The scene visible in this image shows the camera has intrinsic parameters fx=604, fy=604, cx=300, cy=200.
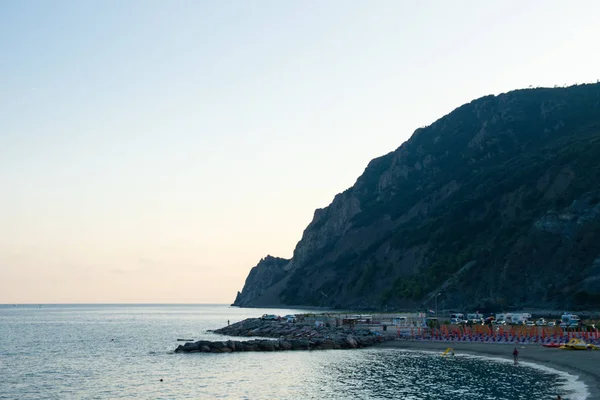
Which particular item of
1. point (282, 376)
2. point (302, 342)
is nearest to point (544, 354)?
point (282, 376)

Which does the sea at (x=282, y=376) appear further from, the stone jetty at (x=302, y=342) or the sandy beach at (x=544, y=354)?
the stone jetty at (x=302, y=342)

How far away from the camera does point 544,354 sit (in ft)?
219

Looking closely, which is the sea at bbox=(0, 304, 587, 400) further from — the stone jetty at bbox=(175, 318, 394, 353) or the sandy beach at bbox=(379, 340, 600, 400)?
the stone jetty at bbox=(175, 318, 394, 353)

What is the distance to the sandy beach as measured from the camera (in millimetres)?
51256

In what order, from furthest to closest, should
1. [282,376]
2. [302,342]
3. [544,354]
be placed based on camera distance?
[302,342] → [544,354] → [282,376]

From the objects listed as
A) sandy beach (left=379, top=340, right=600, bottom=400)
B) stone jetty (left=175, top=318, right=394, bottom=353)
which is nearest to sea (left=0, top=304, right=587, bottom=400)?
sandy beach (left=379, top=340, right=600, bottom=400)

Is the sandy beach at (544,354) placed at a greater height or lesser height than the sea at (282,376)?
greater

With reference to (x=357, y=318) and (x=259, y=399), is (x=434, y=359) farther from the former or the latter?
(x=357, y=318)

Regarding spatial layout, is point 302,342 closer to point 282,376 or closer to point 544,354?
point 282,376

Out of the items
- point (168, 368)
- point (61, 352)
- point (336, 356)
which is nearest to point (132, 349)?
point (61, 352)

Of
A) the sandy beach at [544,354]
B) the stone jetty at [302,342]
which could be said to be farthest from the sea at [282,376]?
the stone jetty at [302,342]

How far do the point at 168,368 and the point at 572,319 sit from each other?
65.1 meters

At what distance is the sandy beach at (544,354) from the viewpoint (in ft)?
168

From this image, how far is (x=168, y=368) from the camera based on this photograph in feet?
236
